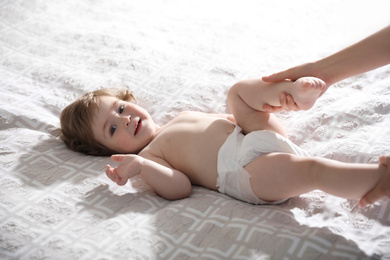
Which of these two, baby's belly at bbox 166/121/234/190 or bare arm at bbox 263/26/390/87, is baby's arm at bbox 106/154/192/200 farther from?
bare arm at bbox 263/26/390/87

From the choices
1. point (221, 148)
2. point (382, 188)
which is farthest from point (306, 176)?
point (221, 148)

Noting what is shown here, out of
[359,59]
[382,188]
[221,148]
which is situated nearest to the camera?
[382,188]

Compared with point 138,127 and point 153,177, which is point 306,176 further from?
point 138,127

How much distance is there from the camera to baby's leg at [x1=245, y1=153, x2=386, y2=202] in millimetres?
1017

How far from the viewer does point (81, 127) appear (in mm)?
1514

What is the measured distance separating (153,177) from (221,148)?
0.78 ft

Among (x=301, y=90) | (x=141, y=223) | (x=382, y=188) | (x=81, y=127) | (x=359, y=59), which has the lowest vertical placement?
(x=141, y=223)

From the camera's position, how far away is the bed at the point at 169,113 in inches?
41.2

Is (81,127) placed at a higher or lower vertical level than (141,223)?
higher

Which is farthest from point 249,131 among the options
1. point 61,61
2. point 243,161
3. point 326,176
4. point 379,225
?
point 61,61

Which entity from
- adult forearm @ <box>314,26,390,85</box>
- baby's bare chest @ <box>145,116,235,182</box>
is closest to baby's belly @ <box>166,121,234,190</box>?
baby's bare chest @ <box>145,116,235,182</box>

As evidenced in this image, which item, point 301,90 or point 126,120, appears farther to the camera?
point 126,120

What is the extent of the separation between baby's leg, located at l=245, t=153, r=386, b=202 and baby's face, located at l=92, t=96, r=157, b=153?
1.47 ft

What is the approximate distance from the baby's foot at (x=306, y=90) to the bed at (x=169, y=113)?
22 cm
